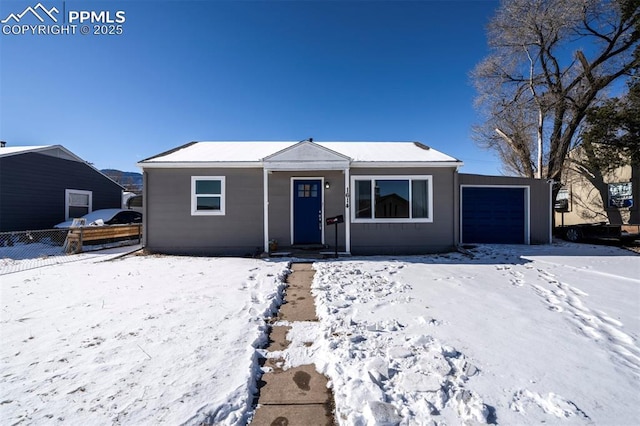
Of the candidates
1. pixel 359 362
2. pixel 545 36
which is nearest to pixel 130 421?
pixel 359 362

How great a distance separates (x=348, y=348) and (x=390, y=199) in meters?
5.93

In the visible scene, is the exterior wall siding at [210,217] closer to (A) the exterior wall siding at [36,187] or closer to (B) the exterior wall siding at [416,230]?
(B) the exterior wall siding at [416,230]

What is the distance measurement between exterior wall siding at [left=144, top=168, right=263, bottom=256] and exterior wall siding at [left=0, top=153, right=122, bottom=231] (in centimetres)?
819

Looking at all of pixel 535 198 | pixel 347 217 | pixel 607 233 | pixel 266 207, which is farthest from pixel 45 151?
pixel 607 233

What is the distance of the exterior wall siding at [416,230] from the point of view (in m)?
8.02

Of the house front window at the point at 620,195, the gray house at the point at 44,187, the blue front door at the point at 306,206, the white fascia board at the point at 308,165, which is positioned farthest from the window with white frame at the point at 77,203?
the house front window at the point at 620,195

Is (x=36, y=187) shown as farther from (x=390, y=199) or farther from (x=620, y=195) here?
(x=620, y=195)

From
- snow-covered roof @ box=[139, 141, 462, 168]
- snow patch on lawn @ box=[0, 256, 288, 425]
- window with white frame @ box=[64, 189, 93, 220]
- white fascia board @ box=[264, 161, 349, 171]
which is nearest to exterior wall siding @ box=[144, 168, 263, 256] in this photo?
snow-covered roof @ box=[139, 141, 462, 168]

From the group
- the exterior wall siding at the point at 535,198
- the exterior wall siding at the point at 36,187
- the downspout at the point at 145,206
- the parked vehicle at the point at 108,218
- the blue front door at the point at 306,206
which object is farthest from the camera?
the parked vehicle at the point at 108,218

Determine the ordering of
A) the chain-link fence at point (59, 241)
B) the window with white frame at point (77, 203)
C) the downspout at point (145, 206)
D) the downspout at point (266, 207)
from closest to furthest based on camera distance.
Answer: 1. the downspout at point (266, 207)
2. the downspout at point (145, 206)
3. the chain-link fence at point (59, 241)
4. the window with white frame at point (77, 203)

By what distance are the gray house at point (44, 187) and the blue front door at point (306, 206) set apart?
40.4 feet

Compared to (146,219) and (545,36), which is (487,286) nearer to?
(146,219)

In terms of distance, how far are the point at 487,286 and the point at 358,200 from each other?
409 centimetres

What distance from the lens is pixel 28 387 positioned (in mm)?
2234
